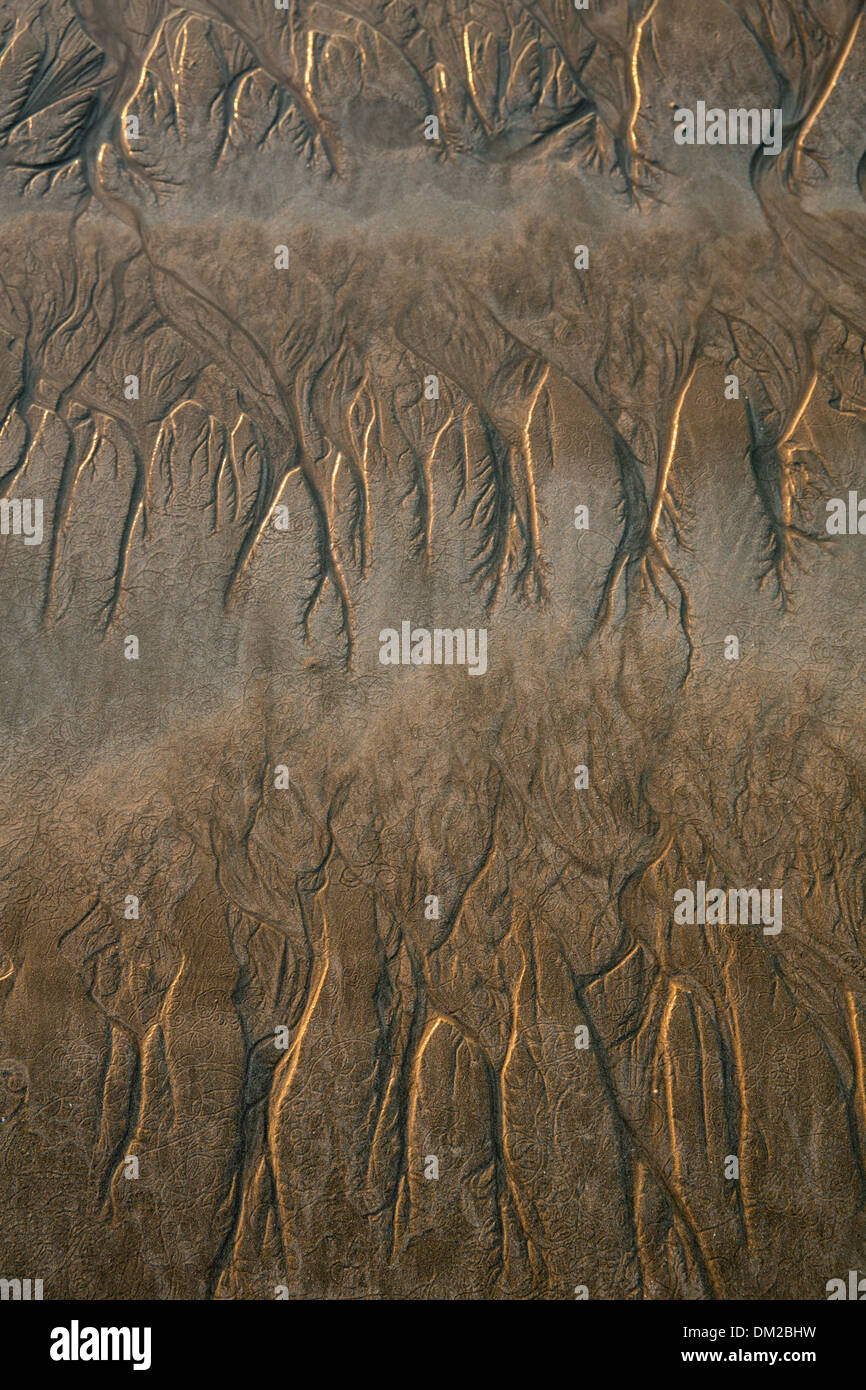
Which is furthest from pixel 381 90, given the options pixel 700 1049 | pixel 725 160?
pixel 700 1049

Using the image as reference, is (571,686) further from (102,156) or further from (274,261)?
(102,156)

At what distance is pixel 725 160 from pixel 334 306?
5.91 ft

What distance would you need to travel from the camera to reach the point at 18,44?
12.5ft

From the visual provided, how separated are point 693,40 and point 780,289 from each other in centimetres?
115

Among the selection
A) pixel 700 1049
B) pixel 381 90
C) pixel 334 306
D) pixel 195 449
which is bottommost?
pixel 700 1049

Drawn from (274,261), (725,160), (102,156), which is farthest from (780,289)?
(102,156)

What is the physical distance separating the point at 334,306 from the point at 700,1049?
3464 millimetres

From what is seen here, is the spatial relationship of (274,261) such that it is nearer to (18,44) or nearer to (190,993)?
(18,44)

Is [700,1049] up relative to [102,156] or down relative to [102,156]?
down

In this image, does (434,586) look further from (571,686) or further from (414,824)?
(414,824)

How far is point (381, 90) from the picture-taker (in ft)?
12.6

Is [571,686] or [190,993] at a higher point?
[571,686]

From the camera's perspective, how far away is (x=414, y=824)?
12.1 feet

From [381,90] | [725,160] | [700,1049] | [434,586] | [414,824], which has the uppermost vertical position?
[381,90]
